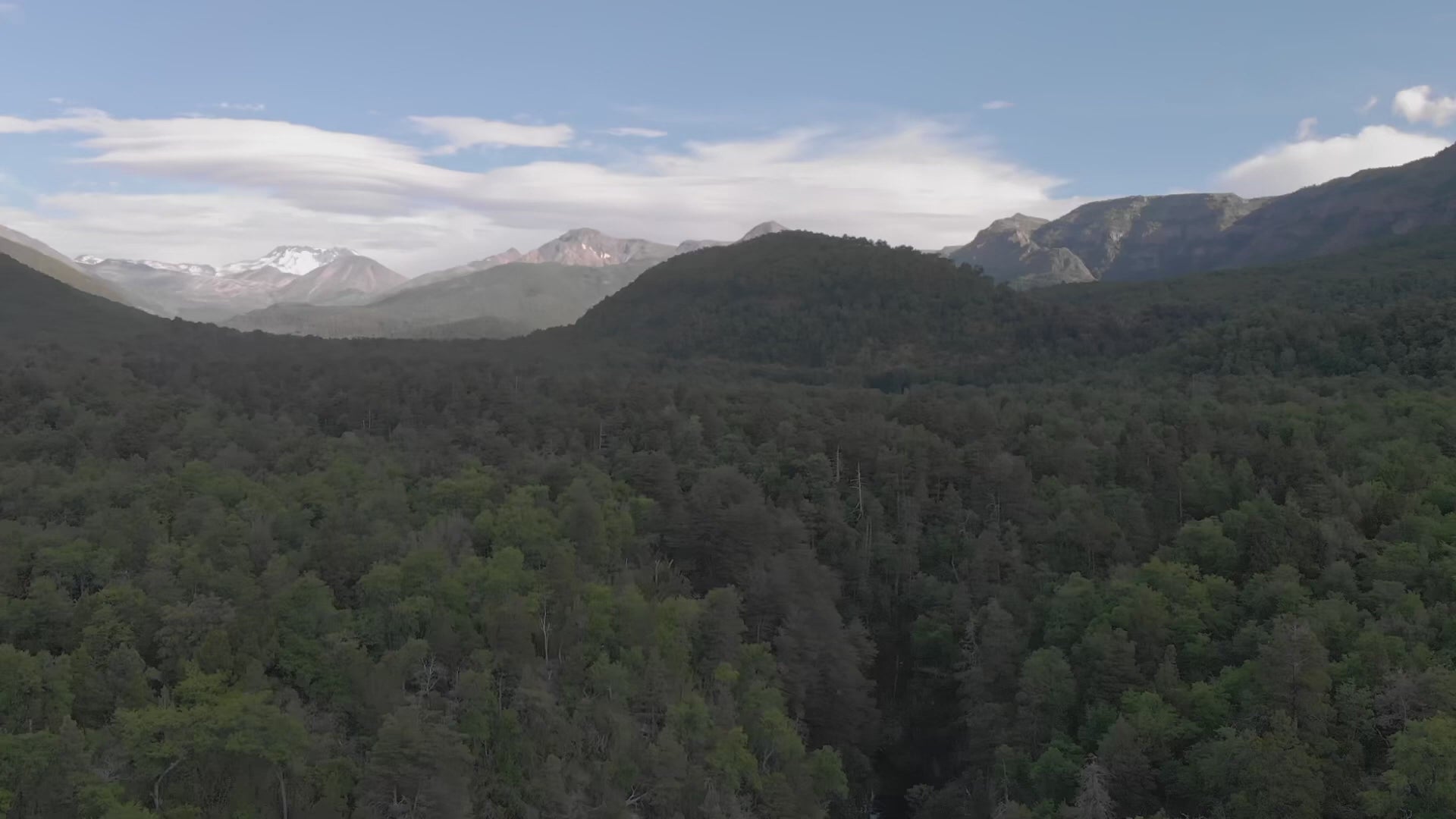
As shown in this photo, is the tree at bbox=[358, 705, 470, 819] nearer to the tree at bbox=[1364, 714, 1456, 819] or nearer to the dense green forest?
the dense green forest

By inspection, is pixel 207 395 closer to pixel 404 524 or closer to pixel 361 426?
pixel 361 426

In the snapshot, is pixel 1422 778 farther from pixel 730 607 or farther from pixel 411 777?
pixel 411 777

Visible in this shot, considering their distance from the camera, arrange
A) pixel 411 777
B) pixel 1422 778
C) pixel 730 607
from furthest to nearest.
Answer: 1. pixel 730 607
2. pixel 411 777
3. pixel 1422 778

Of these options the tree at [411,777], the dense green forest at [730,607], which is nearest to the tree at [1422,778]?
the dense green forest at [730,607]

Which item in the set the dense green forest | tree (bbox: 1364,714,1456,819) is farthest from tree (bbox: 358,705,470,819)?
tree (bbox: 1364,714,1456,819)

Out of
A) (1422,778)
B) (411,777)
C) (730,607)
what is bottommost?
(1422,778)

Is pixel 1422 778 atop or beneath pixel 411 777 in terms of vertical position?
beneath

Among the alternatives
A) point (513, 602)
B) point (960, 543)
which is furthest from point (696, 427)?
point (513, 602)

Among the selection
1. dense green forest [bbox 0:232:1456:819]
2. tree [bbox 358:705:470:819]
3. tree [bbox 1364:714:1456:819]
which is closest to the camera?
tree [bbox 1364:714:1456:819]

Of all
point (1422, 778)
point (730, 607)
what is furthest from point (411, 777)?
point (1422, 778)
